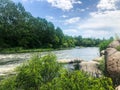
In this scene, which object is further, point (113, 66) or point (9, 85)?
point (113, 66)

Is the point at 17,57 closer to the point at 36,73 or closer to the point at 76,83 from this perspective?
the point at 36,73

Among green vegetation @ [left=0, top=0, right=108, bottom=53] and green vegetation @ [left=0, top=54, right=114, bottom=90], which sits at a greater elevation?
green vegetation @ [left=0, top=0, right=108, bottom=53]

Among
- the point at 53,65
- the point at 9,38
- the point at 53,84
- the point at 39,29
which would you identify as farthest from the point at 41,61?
the point at 39,29

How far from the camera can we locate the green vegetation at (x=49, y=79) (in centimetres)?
630

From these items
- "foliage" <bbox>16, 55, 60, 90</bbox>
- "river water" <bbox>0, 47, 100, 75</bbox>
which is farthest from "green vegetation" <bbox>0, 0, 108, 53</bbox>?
"foliage" <bbox>16, 55, 60, 90</bbox>

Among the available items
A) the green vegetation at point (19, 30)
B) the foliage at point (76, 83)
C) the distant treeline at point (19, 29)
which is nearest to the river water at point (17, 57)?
the green vegetation at point (19, 30)

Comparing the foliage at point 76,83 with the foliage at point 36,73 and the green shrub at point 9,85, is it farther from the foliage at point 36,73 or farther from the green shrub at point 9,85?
→ the green shrub at point 9,85

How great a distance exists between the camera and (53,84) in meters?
6.71

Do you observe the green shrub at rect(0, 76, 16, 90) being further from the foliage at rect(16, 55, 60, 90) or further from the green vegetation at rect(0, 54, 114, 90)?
the foliage at rect(16, 55, 60, 90)

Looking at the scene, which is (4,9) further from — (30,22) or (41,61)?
(41,61)

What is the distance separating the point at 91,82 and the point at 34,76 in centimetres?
189

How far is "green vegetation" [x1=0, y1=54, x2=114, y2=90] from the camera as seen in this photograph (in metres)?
6.30

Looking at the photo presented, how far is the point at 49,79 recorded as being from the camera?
25.9 feet

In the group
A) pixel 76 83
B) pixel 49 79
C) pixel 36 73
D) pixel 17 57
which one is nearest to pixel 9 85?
pixel 36 73
